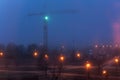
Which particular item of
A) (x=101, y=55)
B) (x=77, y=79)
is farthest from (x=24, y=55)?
(x=77, y=79)

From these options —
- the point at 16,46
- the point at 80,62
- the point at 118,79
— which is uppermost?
the point at 16,46

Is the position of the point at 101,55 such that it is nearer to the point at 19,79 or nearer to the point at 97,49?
the point at 97,49

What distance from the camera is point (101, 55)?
101 metres

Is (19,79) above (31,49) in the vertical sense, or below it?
below

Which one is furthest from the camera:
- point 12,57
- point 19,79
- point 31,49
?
point 31,49

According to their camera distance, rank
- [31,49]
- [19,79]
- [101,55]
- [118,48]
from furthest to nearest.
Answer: [31,49] → [118,48] → [101,55] → [19,79]

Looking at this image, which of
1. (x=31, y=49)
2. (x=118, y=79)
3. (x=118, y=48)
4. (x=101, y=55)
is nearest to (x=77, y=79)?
(x=118, y=79)

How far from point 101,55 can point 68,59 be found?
44.8 ft

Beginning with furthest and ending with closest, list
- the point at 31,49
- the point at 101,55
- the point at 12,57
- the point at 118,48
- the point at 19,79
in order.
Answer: the point at 31,49, the point at 118,48, the point at 12,57, the point at 101,55, the point at 19,79

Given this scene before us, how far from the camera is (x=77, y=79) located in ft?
197

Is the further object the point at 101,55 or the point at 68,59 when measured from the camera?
the point at 68,59

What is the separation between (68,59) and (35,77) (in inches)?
2108

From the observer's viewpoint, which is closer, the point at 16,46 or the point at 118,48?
the point at 118,48

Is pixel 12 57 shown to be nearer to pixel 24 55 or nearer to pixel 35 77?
pixel 24 55
